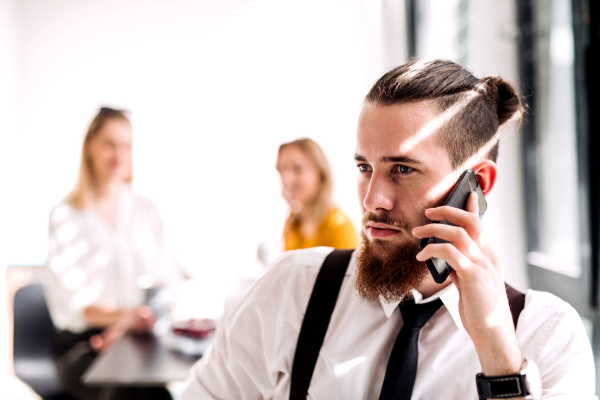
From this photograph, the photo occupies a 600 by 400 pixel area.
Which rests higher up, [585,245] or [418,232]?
[418,232]

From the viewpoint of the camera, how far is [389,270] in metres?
0.94

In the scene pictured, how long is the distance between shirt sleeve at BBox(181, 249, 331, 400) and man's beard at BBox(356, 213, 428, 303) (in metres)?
0.18

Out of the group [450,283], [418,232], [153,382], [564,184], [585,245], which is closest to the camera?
[418,232]

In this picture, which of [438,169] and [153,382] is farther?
[153,382]

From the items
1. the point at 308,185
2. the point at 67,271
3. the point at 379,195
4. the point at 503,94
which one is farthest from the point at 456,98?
the point at 67,271

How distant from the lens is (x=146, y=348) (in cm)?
202

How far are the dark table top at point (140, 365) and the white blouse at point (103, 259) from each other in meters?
0.61

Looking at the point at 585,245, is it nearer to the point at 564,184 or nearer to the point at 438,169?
the point at 564,184

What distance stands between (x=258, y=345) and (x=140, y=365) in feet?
3.25

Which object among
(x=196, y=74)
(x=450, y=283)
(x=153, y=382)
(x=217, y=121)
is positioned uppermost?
(x=196, y=74)

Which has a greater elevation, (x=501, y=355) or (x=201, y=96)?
(x=201, y=96)

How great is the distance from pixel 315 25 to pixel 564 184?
135 inches

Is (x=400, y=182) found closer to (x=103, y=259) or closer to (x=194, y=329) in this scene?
(x=194, y=329)

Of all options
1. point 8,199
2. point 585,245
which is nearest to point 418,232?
→ point 585,245
